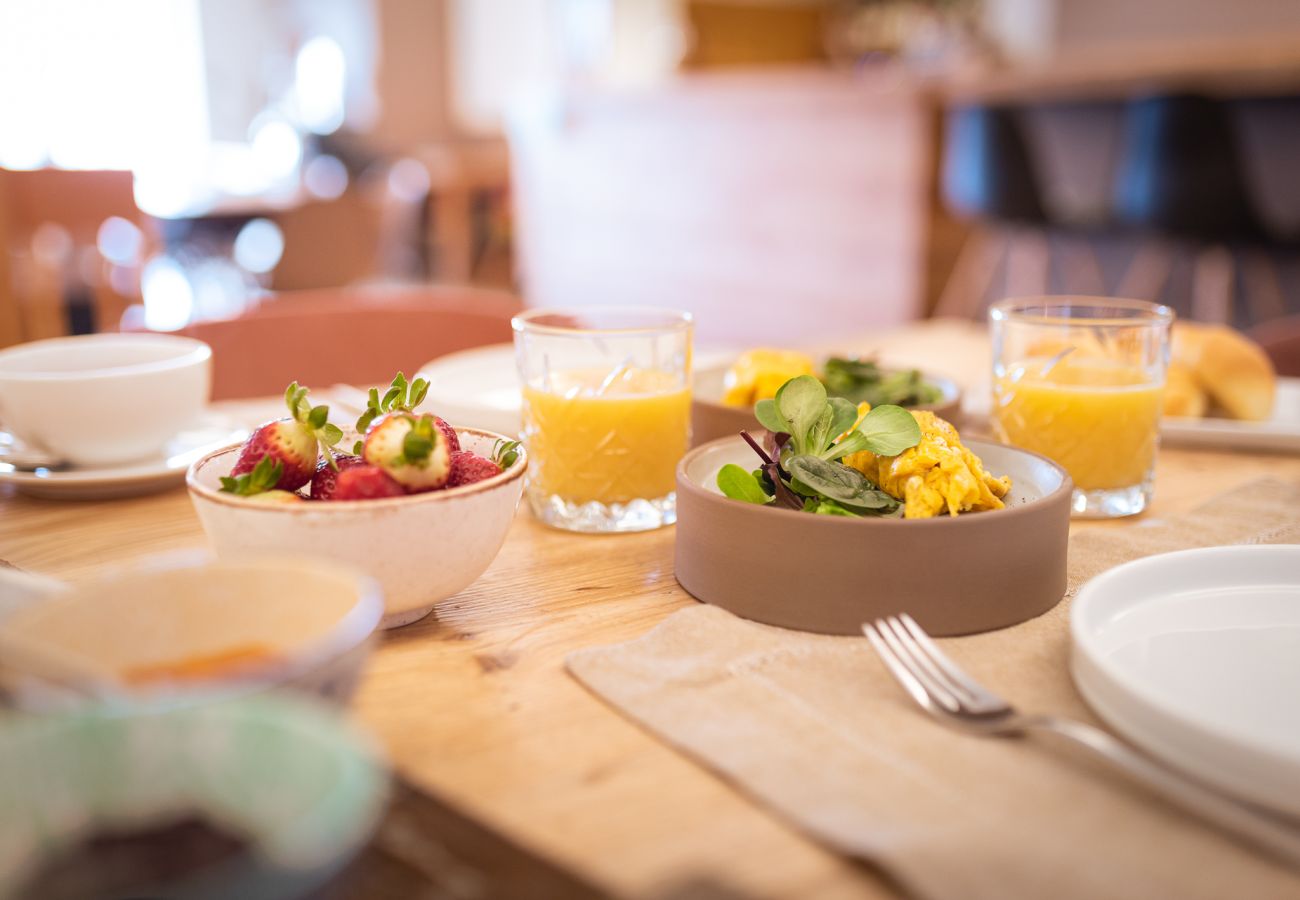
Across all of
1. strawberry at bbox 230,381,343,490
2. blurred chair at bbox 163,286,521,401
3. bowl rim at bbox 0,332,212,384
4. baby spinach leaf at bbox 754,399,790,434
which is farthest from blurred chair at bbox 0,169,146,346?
baby spinach leaf at bbox 754,399,790,434

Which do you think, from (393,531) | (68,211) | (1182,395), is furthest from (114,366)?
(68,211)

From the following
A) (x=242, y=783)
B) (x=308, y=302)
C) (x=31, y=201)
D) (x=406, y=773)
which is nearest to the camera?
(x=242, y=783)

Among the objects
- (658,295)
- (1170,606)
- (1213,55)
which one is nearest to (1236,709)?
(1170,606)

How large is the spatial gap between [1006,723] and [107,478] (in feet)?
2.83

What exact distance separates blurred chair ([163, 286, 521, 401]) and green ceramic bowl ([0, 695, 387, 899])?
1.44 m

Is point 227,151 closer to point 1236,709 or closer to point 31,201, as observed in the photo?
point 31,201

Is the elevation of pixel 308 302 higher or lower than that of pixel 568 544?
higher

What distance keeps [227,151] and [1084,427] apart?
9500 mm

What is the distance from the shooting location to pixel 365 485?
69cm

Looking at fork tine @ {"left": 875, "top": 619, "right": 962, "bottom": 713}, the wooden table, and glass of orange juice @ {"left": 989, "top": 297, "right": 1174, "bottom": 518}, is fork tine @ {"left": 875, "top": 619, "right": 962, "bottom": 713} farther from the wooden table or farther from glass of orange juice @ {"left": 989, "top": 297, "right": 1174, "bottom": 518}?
glass of orange juice @ {"left": 989, "top": 297, "right": 1174, "bottom": 518}

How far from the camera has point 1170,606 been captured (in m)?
0.73

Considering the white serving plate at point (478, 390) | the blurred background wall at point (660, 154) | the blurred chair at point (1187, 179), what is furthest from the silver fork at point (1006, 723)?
the blurred chair at point (1187, 179)

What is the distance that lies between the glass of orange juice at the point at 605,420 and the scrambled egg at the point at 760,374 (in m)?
0.08

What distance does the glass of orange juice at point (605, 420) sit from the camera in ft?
3.19
